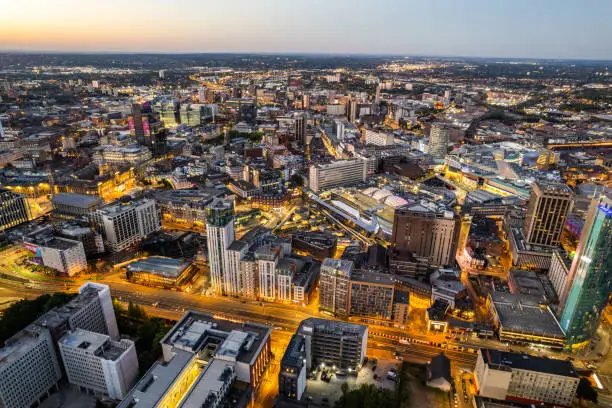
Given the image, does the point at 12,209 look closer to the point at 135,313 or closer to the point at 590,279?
the point at 135,313

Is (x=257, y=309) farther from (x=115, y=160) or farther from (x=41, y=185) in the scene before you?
(x=115, y=160)

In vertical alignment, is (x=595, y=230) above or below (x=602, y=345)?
above

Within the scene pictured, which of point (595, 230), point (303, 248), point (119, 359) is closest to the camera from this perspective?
point (119, 359)

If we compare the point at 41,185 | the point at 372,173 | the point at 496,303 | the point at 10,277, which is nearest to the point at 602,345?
the point at 496,303

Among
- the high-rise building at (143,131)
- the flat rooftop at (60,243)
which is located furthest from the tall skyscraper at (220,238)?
the high-rise building at (143,131)

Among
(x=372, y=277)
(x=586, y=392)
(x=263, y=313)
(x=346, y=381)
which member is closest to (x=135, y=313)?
(x=263, y=313)

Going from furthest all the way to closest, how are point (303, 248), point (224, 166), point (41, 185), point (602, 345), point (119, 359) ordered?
point (224, 166) < point (41, 185) < point (303, 248) < point (602, 345) < point (119, 359)
